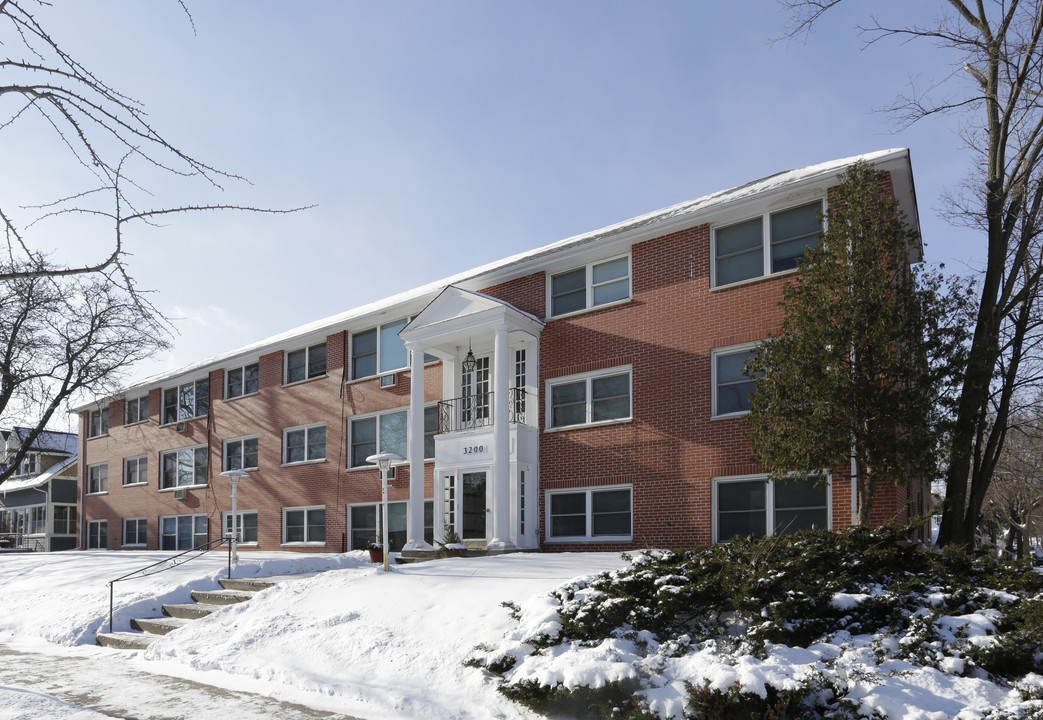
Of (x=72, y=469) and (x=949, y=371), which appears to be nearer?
(x=949, y=371)

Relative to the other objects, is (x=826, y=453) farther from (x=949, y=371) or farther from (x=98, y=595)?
(x=98, y=595)

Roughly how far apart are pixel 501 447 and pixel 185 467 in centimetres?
1735

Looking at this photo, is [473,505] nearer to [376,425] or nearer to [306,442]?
[376,425]

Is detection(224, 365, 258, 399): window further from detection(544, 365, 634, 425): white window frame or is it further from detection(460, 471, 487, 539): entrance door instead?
detection(544, 365, 634, 425): white window frame

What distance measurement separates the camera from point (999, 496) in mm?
40500

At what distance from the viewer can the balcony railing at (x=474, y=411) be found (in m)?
19.5

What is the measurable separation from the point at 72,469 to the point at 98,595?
34.3 m

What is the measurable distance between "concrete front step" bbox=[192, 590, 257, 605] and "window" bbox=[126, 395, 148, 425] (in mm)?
20338

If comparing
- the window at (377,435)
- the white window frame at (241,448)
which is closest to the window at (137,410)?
the white window frame at (241,448)

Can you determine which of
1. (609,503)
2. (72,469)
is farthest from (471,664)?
(72,469)

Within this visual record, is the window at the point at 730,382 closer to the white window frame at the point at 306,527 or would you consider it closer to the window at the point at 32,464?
Answer: the white window frame at the point at 306,527

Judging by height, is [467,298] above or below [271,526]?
above

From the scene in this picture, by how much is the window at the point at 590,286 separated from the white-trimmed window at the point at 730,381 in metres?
2.80

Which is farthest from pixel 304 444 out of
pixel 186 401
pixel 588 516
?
pixel 588 516
